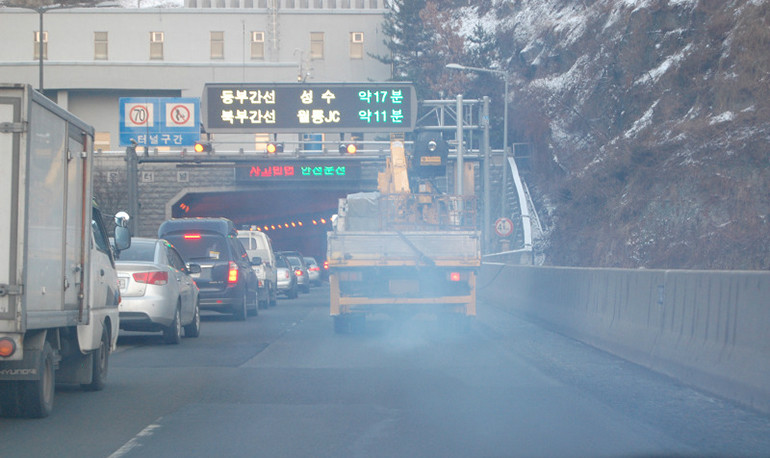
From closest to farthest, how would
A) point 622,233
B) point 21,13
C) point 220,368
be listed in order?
point 220,368 → point 622,233 → point 21,13

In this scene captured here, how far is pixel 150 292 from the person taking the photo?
1523 cm

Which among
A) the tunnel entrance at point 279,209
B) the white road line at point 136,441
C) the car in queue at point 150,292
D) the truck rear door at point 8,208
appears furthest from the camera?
the tunnel entrance at point 279,209

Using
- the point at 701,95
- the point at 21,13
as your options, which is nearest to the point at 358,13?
the point at 21,13

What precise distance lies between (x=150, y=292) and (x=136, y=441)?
25.3 feet

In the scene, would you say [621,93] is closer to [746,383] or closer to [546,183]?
[546,183]

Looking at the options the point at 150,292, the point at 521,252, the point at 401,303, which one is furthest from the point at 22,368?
the point at 521,252

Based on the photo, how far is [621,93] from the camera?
46344 millimetres

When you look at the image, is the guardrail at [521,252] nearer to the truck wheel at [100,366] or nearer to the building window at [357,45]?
the truck wheel at [100,366]

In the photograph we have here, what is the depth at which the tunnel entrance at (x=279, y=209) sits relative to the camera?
158 ft

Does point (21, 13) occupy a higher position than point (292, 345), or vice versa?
point (21, 13)

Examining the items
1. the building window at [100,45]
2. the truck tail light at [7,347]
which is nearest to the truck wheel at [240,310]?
the truck tail light at [7,347]

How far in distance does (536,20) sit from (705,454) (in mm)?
59979

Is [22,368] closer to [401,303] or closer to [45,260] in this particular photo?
[45,260]

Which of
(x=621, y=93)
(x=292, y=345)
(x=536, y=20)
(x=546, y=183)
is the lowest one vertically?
(x=292, y=345)
